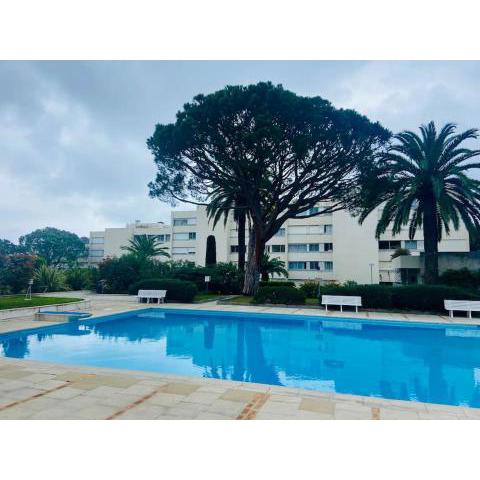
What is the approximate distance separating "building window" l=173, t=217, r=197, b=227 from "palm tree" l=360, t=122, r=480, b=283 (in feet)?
147

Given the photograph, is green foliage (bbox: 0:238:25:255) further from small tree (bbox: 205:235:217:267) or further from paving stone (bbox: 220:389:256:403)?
paving stone (bbox: 220:389:256:403)

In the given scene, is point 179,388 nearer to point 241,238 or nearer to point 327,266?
point 241,238

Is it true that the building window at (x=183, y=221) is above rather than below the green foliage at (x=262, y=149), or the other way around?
above

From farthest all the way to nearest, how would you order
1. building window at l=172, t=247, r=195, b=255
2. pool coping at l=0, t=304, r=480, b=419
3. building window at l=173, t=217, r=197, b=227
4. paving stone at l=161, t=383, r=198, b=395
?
building window at l=173, t=217, r=197, b=227
building window at l=172, t=247, r=195, b=255
paving stone at l=161, t=383, r=198, b=395
pool coping at l=0, t=304, r=480, b=419

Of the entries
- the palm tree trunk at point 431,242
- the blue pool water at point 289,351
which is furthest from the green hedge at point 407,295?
the blue pool water at point 289,351

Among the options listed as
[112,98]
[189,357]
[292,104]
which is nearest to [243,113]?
[292,104]

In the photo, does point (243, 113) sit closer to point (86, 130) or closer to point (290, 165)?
point (290, 165)

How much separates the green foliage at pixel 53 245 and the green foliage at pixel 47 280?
47089mm

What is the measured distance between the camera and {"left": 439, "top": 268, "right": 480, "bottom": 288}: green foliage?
19.5 metres

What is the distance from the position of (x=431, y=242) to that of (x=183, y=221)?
159ft

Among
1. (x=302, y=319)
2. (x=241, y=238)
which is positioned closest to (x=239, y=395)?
(x=302, y=319)

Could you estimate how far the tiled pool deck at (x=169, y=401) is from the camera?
15.0 feet

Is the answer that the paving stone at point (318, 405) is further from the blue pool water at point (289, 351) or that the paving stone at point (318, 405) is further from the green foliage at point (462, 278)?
the green foliage at point (462, 278)

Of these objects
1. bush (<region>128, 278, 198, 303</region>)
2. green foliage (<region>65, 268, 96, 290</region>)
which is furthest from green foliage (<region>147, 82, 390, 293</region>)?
green foliage (<region>65, 268, 96, 290</region>)
